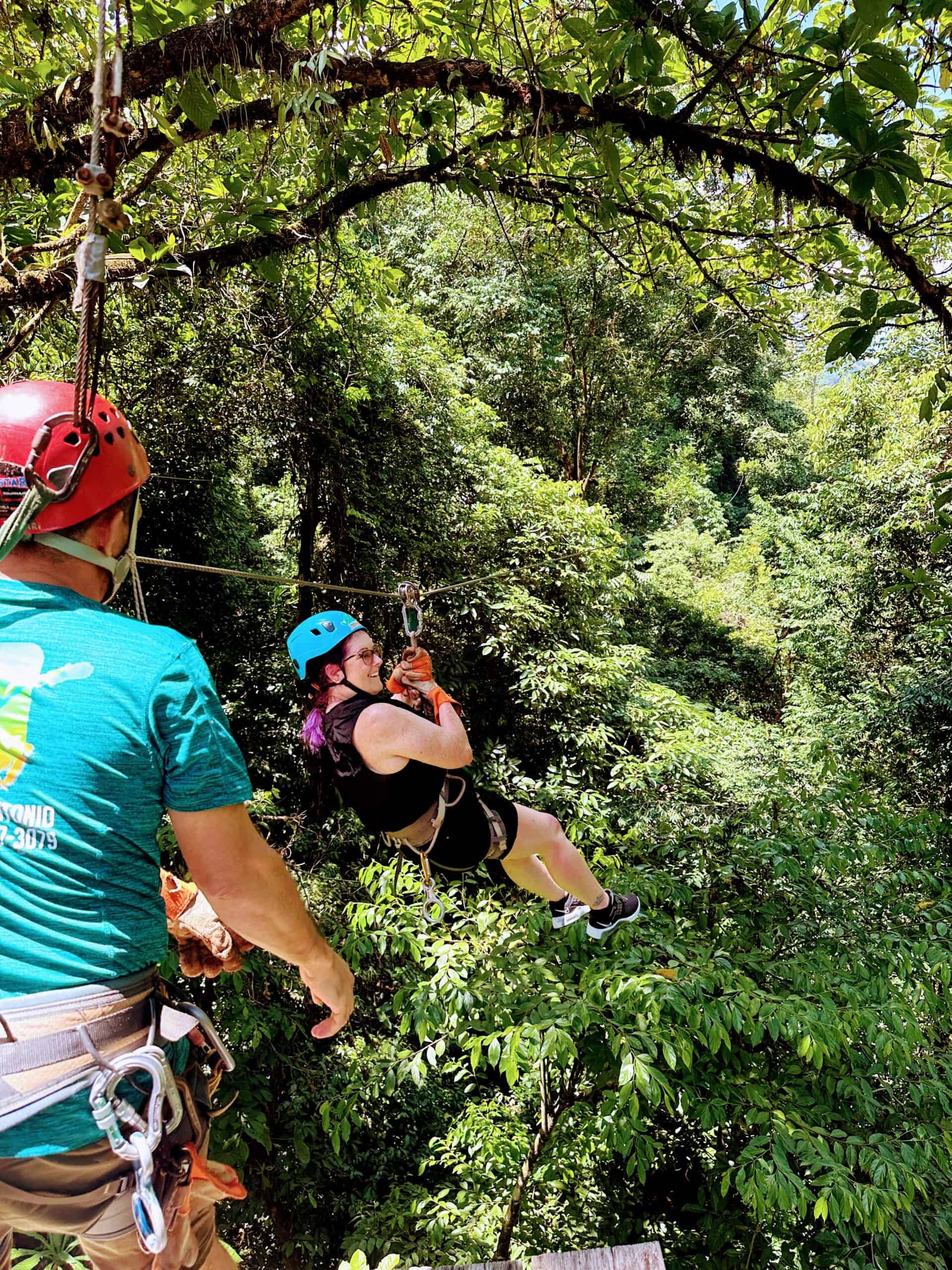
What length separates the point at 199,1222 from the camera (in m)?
1.23

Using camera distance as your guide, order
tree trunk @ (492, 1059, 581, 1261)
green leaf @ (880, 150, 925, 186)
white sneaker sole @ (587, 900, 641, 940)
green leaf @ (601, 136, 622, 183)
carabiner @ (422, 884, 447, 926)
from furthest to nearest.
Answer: tree trunk @ (492, 1059, 581, 1261) → white sneaker sole @ (587, 900, 641, 940) → carabiner @ (422, 884, 447, 926) → green leaf @ (601, 136, 622, 183) → green leaf @ (880, 150, 925, 186)

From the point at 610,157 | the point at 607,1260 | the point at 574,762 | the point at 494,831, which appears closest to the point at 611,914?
the point at 494,831

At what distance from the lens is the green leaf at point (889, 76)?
1.48 meters

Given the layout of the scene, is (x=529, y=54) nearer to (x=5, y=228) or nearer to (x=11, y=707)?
(x=5, y=228)

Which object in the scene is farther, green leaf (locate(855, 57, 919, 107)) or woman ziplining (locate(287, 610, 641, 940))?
woman ziplining (locate(287, 610, 641, 940))

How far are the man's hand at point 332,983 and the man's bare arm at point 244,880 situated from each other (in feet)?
0.15

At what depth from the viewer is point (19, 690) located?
93cm

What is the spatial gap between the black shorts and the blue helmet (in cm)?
52

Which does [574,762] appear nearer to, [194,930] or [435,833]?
[435,833]

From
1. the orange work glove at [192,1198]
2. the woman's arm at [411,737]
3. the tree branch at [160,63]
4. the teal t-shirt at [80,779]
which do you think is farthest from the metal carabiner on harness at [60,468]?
the woman's arm at [411,737]

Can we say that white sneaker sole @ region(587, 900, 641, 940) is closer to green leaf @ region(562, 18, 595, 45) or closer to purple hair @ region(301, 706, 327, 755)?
purple hair @ region(301, 706, 327, 755)

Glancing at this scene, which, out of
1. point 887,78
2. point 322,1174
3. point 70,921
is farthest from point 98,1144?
point 322,1174

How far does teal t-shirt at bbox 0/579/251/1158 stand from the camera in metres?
0.93

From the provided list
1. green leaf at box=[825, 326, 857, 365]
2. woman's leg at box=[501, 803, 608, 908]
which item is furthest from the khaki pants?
green leaf at box=[825, 326, 857, 365]
